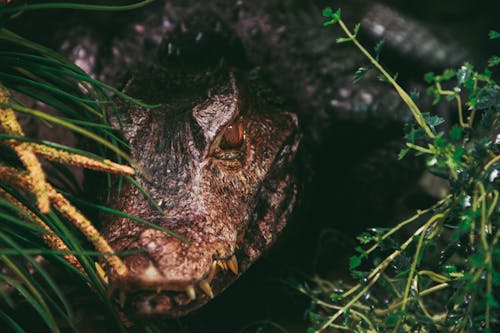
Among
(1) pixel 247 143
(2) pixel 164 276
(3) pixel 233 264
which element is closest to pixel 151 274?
(2) pixel 164 276

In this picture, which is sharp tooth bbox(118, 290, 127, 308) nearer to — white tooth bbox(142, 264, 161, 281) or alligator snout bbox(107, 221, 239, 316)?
alligator snout bbox(107, 221, 239, 316)

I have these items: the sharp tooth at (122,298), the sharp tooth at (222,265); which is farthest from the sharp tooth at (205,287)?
the sharp tooth at (122,298)

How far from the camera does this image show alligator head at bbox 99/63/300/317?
Result: 64.8 inches

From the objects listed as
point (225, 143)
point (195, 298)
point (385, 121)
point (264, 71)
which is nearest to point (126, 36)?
point (264, 71)

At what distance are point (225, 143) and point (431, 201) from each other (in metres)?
1.74

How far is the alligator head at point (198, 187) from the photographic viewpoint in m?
1.65

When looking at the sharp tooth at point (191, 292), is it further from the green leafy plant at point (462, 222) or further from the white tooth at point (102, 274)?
the green leafy plant at point (462, 222)

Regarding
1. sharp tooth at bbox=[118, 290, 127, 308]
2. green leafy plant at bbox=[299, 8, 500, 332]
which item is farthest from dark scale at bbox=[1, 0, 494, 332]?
green leafy plant at bbox=[299, 8, 500, 332]

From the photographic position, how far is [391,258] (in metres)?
1.70

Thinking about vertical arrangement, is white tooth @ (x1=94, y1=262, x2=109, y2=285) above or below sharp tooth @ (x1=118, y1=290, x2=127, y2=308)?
above

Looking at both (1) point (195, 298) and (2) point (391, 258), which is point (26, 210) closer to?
(1) point (195, 298)

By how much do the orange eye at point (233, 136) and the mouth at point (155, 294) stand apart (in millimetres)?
779

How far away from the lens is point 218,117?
232cm

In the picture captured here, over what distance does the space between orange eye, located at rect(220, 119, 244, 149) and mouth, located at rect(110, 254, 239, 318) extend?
78 centimetres
